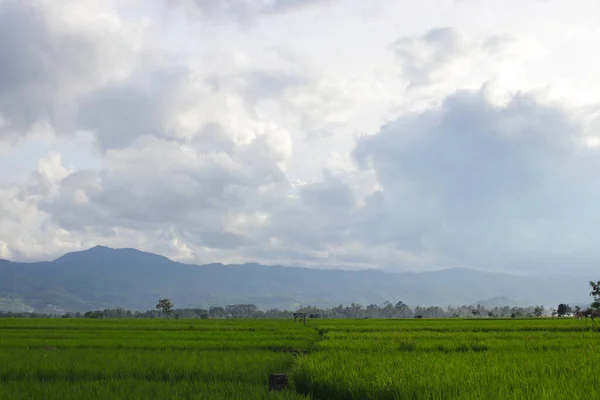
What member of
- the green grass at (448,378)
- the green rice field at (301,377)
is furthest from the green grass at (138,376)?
the green grass at (448,378)

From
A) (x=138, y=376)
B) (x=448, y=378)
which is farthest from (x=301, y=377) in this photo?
(x=138, y=376)

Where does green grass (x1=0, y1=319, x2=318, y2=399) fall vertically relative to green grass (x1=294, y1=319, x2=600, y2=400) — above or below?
below

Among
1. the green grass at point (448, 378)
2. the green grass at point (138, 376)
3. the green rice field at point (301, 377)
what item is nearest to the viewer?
the green grass at point (448, 378)

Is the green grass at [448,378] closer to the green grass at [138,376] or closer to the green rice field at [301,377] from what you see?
the green rice field at [301,377]

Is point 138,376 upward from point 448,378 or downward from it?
downward

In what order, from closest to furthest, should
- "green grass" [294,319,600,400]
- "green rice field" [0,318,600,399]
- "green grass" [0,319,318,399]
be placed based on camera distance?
"green grass" [294,319,600,400]
"green rice field" [0,318,600,399]
"green grass" [0,319,318,399]

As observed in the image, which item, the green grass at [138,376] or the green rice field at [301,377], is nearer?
the green rice field at [301,377]

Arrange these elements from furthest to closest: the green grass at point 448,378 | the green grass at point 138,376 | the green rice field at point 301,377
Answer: the green grass at point 138,376
the green rice field at point 301,377
the green grass at point 448,378

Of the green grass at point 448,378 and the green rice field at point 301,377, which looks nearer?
the green grass at point 448,378

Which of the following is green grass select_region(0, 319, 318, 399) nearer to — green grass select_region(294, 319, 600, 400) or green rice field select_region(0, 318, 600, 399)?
green rice field select_region(0, 318, 600, 399)

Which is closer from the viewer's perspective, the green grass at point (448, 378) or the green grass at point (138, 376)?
the green grass at point (448, 378)

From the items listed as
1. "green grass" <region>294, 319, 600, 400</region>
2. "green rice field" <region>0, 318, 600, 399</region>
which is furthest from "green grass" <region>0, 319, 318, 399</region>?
"green grass" <region>294, 319, 600, 400</region>

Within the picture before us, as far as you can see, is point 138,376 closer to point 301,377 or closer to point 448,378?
point 301,377

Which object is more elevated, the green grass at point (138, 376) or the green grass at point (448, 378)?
the green grass at point (448, 378)
